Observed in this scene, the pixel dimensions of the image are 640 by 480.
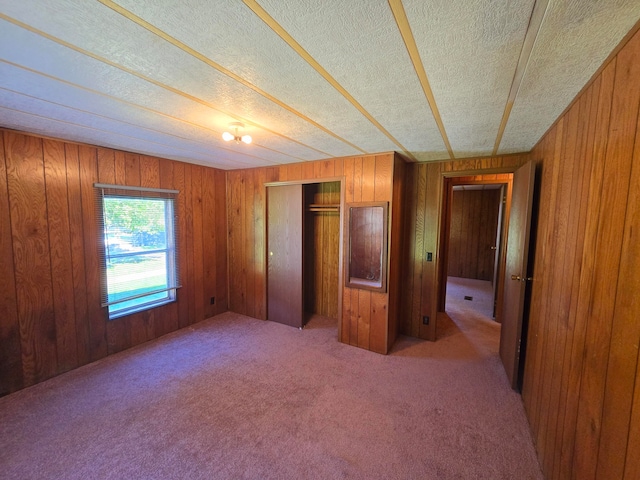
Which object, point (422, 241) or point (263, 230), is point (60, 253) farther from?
point (422, 241)

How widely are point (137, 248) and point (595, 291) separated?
3805 mm

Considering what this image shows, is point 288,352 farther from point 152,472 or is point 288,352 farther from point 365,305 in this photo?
point 152,472

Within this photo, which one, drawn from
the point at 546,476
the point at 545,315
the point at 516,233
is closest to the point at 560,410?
the point at 546,476

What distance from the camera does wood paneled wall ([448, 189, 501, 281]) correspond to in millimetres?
6484

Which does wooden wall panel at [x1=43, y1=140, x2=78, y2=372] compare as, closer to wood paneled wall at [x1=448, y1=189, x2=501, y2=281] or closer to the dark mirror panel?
the dark mirror panel

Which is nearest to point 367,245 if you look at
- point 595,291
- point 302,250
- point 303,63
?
point 302,250

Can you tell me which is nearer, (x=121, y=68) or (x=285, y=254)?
(x=121, y=68)

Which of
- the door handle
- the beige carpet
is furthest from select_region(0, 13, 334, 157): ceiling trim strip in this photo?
the beige carpet

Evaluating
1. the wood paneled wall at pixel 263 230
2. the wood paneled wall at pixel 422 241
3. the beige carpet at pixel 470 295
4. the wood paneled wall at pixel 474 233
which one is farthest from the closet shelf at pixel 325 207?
the wood paneled wall at pixel 474 233

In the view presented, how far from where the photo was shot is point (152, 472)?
154cm

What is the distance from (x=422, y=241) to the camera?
325 cm

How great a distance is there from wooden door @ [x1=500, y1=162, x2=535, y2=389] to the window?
3783 millimetres

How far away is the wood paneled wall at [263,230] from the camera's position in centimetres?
286

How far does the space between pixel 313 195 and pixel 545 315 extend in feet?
9.62
